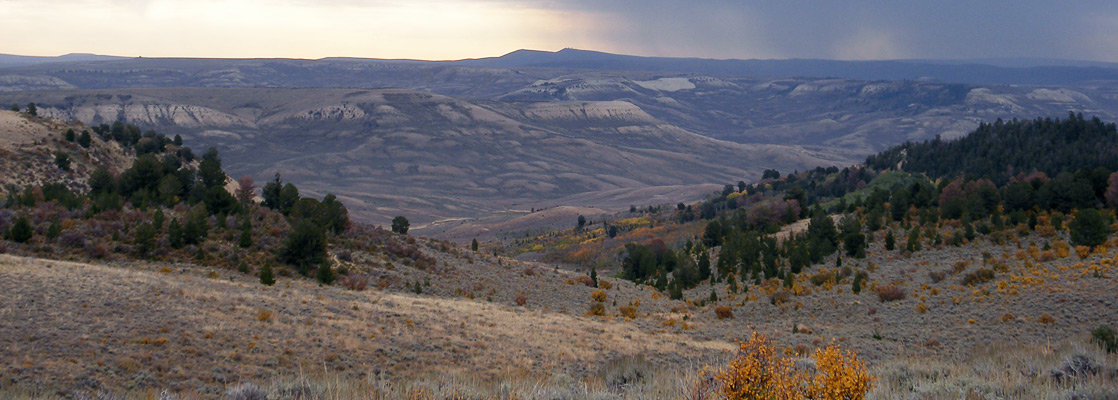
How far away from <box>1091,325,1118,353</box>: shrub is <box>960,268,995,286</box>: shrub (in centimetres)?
989

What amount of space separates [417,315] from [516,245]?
57.6 meters

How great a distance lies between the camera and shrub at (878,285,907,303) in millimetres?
23516

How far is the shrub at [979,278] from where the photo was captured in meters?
23.4

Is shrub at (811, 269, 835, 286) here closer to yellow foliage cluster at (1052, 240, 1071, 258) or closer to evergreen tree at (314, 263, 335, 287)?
yellow foliage cluster at (1052, 240, 1071, 258)

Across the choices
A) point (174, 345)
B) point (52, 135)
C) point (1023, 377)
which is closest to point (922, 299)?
point (1023, 377)

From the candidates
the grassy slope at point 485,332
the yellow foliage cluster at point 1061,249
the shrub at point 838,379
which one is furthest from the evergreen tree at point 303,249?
the yellow foliage cluster at point 1061,249

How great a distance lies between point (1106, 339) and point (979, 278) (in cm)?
1075

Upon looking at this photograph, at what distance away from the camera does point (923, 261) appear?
27.6 metres

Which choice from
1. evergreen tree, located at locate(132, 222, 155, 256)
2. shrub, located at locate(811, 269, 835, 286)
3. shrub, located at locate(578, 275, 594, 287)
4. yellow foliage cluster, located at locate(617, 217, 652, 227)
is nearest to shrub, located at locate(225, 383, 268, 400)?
evergreen tree, located at locate(132, 222, 155, 256)

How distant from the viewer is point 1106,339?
526 inches

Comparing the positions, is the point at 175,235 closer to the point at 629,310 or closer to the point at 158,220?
the point at 158,220

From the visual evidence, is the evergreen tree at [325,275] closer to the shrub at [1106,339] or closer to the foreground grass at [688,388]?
the foreground grass at [688,388]

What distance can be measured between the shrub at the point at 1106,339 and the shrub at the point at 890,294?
376 inches

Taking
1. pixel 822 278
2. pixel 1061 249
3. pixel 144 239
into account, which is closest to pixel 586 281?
pixel 822 278
